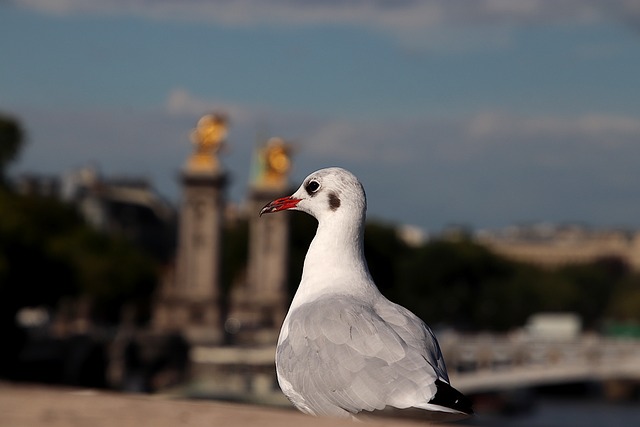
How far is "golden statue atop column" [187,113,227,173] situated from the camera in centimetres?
4847

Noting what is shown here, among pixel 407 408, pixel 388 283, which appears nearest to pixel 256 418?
pixel 407 408

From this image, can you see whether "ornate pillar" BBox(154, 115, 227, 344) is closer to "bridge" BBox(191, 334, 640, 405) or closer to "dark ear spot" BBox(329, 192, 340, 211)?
"bridge" BBox(191, 334, 640, 405)

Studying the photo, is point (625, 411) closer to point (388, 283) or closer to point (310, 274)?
point (388, 283)

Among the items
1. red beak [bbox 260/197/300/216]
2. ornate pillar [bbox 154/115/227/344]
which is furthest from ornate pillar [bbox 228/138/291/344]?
red beak [bbox 260/197/300/216]

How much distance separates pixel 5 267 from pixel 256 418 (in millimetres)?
40082

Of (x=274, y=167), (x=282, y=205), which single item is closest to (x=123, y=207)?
(x=274, y=167)

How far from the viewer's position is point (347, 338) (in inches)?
218

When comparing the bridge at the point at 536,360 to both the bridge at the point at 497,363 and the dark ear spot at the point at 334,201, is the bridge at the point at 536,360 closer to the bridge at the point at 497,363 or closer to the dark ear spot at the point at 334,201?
the bridge at the point at 497,363

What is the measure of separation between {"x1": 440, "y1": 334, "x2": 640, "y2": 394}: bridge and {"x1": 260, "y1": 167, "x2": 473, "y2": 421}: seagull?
38.4 m

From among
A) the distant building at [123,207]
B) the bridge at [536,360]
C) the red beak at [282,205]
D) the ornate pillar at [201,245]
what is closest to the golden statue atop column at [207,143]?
the ornate pillar at [201,245]

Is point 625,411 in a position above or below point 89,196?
below

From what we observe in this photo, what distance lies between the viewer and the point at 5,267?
143 feet

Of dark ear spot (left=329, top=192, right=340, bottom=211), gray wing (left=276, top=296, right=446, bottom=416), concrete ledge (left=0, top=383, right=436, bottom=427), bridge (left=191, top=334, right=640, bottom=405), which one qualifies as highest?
dark ear spot (left=329, top=192, right=340, bottom=211)

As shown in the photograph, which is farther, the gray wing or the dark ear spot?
the dark ear spot
